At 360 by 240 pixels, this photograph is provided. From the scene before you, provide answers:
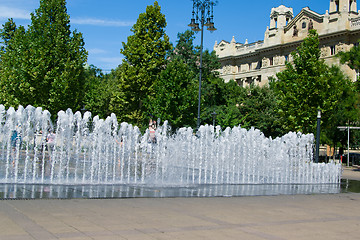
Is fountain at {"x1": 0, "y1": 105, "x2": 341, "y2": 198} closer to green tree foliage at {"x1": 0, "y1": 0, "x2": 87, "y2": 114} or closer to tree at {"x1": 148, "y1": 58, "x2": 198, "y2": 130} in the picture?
green tree foliage at {"x1": 0, "y1": 0, "x2": 87, "y2": 114}

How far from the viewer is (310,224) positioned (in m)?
6.89

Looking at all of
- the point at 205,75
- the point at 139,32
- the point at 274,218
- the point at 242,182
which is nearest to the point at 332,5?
the point at 205,75

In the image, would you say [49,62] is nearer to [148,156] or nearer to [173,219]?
[148,156]

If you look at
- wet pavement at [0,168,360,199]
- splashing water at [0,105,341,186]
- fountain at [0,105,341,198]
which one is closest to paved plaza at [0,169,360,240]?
wet pavement at [0,168,360,199]

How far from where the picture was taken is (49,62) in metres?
30.5

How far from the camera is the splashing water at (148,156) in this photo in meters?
12.6

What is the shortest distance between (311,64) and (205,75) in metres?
19.4

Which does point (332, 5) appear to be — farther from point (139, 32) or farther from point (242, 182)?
point (242, 182)

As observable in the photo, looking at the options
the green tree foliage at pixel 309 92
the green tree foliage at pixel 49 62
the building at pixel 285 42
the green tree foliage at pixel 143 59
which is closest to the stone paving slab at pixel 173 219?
the green tree foliage at pixel 309 92

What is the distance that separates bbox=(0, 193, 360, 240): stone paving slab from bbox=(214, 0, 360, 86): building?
139 feet

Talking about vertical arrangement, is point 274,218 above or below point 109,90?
below

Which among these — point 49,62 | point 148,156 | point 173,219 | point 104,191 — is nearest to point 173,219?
point 173,219

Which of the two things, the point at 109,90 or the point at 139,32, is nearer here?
the point at 139,32

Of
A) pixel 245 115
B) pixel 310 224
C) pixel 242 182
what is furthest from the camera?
pixel 245 115
